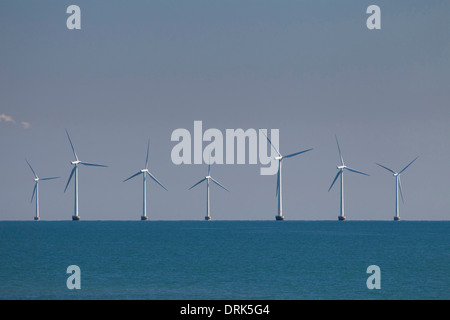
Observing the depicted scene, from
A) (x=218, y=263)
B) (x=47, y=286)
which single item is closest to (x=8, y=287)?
(x=47, y=286)

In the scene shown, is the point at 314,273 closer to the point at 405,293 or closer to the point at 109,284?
the point at 405,293

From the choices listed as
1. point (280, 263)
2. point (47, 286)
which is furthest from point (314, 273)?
point (47, 286)

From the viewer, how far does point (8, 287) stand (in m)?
71.4

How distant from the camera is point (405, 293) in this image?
71312 millimetres

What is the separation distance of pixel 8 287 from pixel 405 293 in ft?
123

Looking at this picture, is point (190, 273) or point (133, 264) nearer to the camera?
point (190, 273)

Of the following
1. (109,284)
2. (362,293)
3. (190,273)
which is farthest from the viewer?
(190,273)

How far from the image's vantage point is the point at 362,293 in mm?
70000
